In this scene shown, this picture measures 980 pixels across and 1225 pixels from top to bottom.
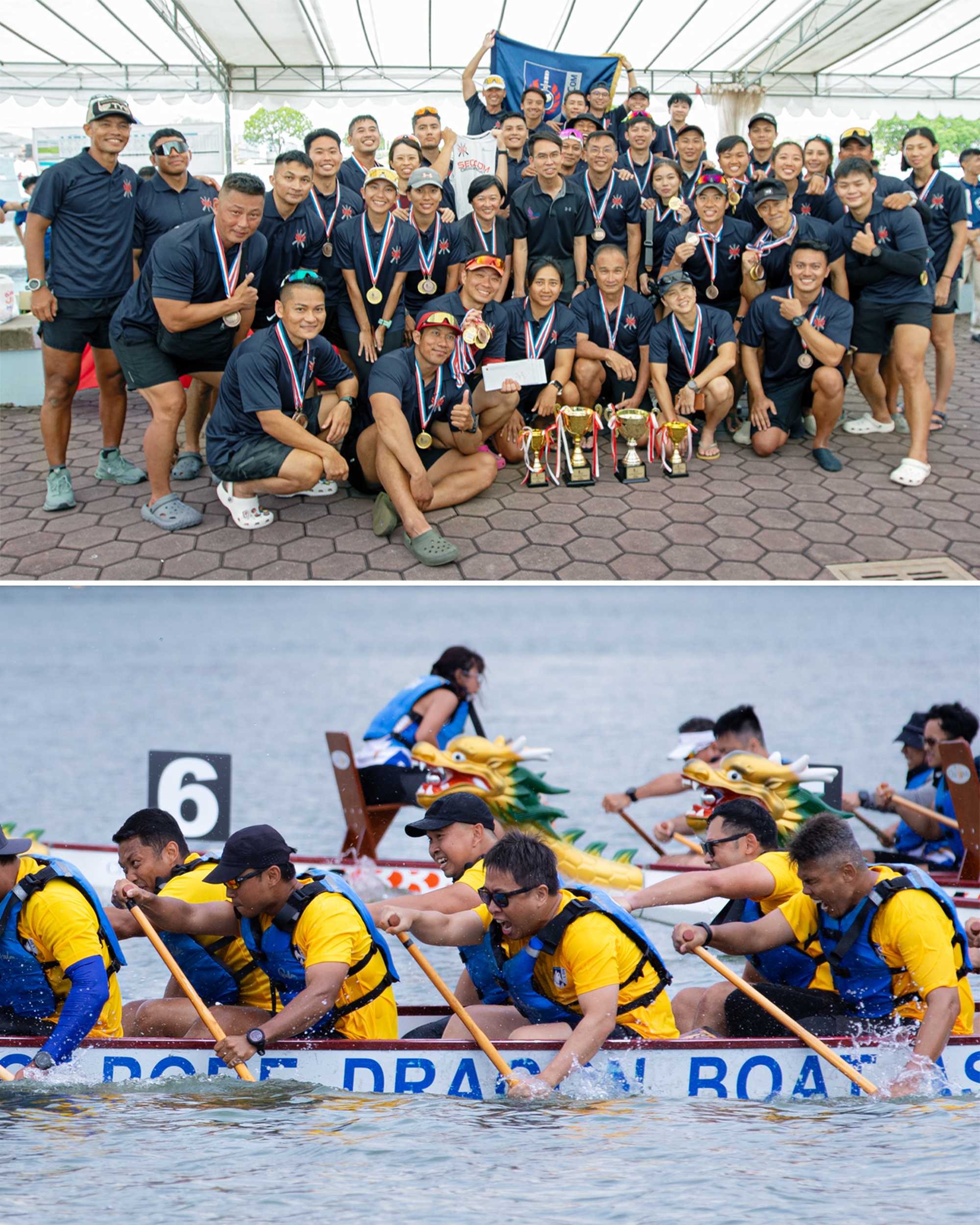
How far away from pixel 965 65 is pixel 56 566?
14.2m

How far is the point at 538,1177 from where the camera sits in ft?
10.2

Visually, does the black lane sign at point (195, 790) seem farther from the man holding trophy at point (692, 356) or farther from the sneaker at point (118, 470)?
the man holding trophy at point (692, 356)

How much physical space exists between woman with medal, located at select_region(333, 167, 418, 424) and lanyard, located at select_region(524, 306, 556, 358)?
0.75 meters

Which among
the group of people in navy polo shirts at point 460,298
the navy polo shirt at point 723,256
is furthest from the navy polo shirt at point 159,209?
the navy polo shirt at point 723,256

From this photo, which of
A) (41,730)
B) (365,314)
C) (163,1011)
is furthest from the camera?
(41,730)

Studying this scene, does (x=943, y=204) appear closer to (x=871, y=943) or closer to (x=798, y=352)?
(x=798, y=352)

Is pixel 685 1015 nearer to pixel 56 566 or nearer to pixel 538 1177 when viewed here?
pixel 538 1177

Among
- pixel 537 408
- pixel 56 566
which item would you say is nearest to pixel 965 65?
pixel 537 408

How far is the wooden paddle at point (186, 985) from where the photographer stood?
11.1 ft

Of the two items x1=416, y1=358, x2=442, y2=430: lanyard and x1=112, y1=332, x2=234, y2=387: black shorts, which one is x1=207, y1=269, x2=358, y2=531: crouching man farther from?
x1=416, y1=358, x2=442, y2=430: lanyard

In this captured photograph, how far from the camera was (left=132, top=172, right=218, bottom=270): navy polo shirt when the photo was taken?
6.22m

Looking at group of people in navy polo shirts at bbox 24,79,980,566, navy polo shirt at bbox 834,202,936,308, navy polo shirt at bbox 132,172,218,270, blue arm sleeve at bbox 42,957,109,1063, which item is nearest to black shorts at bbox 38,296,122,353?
group of people in navy polo shirts at bbox 24,79,980,566

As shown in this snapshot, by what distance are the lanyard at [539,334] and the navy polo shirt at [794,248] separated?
1566mm

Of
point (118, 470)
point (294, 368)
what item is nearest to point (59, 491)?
point (118, 470)
